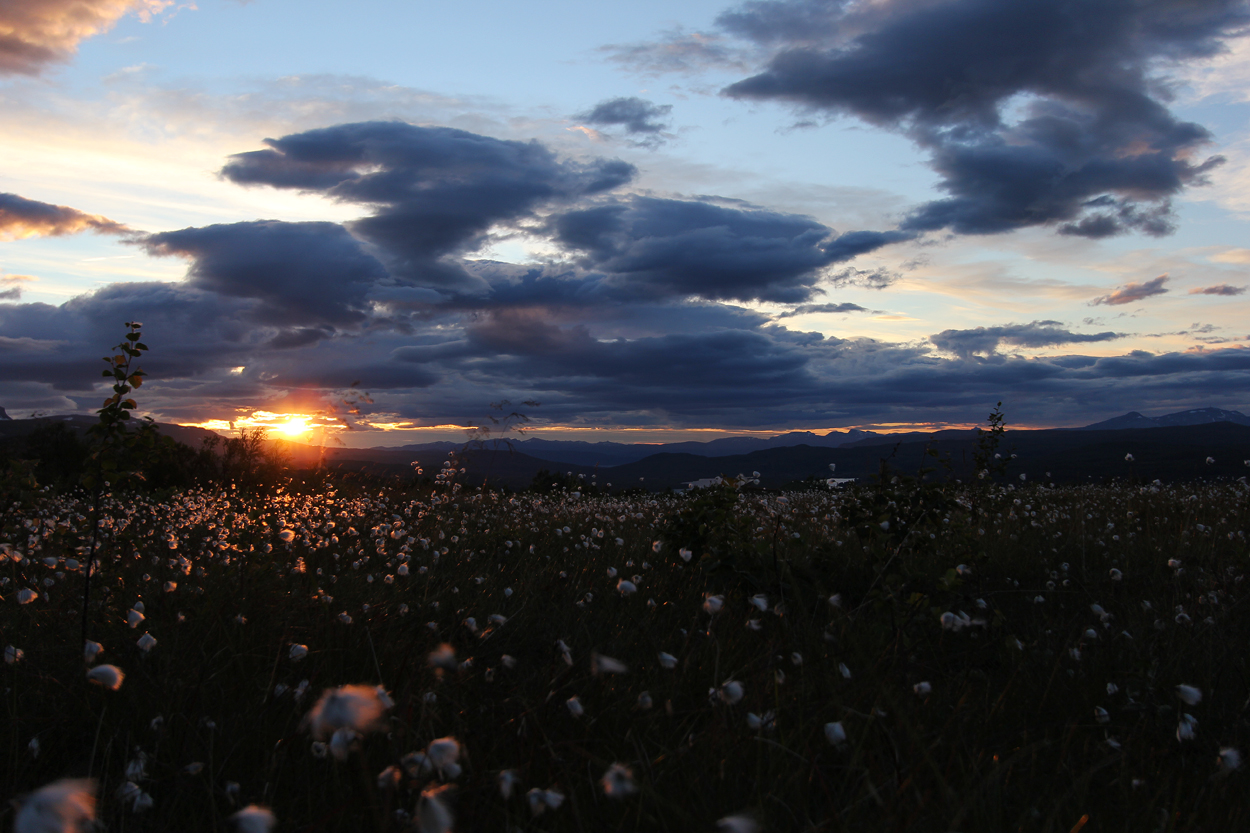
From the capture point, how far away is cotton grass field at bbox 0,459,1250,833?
2303 millimetres

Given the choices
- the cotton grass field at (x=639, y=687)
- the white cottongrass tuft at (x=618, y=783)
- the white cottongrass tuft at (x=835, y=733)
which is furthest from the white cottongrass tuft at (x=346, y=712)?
the white cottongrass tuft at (x=835, y=733)

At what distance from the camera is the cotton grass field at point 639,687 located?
90.7 inches

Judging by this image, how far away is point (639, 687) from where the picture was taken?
Result: 3.28m

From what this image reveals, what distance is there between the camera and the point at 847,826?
2174 mm

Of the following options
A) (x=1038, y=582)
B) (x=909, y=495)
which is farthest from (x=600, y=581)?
(x=1038, y=582)

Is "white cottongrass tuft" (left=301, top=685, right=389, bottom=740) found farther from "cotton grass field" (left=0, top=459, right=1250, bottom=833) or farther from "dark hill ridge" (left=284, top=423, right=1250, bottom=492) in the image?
"dark hill ridge" (left=284, top=423, right=1250, bottom=492)

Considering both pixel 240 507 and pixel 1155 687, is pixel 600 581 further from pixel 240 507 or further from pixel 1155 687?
pixel 240 507

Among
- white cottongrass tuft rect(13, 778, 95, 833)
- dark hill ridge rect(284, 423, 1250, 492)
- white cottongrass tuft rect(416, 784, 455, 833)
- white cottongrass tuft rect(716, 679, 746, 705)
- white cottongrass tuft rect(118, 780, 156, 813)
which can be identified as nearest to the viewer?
white cottongrass tuft rect(13, 778, 95, 833)

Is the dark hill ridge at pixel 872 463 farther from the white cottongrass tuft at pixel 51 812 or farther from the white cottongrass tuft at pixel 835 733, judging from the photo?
the white cottongrass tuft at pixel 51 812

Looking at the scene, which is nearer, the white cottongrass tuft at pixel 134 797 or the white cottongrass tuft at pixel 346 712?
the white cottongrass tuft at pixel 346 712

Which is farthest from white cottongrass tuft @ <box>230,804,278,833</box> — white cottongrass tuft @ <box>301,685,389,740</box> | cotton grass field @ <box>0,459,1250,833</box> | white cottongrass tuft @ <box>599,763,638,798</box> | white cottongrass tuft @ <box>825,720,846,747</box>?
white cottongrass tuft @ <box>825,720,846,747</box>

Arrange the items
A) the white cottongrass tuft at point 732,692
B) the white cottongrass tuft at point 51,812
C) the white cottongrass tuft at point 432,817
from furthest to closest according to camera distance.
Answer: the white cottongrass tuft at point 732,692 → the white cottongrass tuft at point 432,817 → the white cottongrass tuft at point 51,812

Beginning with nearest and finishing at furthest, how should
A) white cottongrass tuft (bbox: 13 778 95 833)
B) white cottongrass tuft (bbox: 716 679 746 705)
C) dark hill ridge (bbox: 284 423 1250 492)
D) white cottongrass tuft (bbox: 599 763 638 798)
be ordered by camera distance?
white cottongrass tuft (bbox: 13 778 95 833)
white cottongrass tuft (bbox: 599 763 638 798)
white cottongrass tuft (bbox: 716 679 746 705)
dark hill ridge (bbox: 284 423 1250 492)

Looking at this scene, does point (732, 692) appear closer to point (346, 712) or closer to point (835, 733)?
point (835, 733)
